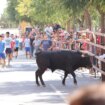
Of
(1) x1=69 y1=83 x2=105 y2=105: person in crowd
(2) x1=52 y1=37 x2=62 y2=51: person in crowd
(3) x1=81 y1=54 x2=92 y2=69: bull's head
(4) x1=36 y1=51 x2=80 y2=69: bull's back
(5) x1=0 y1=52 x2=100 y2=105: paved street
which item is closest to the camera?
(1) x1=69 y1=83 x2=105 y2=105: person in crowd

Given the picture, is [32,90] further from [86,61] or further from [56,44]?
[56,44]

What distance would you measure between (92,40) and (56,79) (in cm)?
179

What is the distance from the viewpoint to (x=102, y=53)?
51.9ft

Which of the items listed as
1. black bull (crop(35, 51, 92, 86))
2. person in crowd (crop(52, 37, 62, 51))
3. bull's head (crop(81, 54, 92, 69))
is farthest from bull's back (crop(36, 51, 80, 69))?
person in crowd (crop(52, 37, 62, 51))

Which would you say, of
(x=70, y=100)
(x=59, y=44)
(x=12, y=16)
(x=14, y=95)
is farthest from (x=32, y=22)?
(x=70, y=100)

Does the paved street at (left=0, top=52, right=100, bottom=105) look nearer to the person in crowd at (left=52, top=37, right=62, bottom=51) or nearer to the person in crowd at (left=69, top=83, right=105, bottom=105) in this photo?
the person in crowd at (left=52, top=37, right=62, bottom=51)

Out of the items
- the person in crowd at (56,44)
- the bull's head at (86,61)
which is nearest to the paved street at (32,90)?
the bull's head at (86,61)

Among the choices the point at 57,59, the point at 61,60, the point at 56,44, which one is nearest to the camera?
the point at 57,59

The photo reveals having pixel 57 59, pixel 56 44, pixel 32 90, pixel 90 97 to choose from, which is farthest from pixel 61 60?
pixel 90 97

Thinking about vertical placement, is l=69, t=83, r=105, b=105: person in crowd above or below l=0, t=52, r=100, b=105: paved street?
above

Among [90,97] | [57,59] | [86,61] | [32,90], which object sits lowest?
[32,90]

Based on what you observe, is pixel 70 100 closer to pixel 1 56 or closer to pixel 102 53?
pixel 102 53

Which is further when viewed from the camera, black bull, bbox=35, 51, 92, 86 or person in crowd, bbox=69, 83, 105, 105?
black bull, bbox=35, 51, 92, 86

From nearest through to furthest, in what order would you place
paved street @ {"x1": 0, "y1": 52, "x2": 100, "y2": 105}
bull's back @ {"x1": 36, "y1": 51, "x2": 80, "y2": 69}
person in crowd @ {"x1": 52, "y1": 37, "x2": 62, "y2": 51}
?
paved street @ {"x1": 0, "y1": 52, "x2": 100, "y2": 105}, bull's back @ {"x1": 36, "y1": 51, "x2": 80, "y2": 69}, person in crowd @ {"x1": 52, "y1": 37, "x2": 62, "y2": 51}
